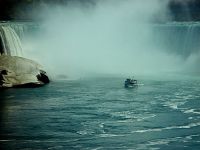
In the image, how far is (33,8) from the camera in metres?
94.1

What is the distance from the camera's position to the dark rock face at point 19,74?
159ft

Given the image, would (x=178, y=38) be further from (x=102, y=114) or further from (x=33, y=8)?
(x=102, y=114)

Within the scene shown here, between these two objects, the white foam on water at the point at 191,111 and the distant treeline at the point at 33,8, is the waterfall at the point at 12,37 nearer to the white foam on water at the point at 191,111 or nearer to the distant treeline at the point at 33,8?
the distant treeline at the point at 33,8

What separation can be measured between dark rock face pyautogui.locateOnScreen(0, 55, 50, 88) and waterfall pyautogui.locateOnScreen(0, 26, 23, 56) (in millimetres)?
6590

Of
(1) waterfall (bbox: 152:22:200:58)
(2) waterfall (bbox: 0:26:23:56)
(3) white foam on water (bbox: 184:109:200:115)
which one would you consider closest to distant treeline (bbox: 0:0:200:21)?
(1) waterfall (bbox: 152:22:200:58)

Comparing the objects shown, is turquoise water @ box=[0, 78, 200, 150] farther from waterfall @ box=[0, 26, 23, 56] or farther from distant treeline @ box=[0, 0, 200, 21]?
distant treeline @ box=[0, 0, 200, 21]

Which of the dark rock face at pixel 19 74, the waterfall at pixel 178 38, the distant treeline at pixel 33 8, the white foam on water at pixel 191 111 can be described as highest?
the distant treeline at pixel 33 8

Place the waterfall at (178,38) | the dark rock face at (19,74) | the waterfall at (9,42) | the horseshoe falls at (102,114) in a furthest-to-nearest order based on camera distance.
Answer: the waterfall at (178,38) < the waterfall at (9,42) < the dark rock face at (19,74) < the horseshoe falls at (102,114)

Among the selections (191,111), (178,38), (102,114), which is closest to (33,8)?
(178,38)

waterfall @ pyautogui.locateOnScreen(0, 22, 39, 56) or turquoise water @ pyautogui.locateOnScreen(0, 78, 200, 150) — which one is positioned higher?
waterfall @ pyautogui.locateOnScreen(0, 22, 39, 56)

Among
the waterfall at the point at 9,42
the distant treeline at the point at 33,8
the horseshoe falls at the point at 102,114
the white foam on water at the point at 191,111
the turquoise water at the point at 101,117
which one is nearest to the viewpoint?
the turquoise water at the point at 101,117

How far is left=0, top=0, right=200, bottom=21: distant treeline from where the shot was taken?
88062 millimetres

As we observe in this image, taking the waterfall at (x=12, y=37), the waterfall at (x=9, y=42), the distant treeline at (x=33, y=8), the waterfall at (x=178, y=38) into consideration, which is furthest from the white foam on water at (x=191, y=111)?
the distant treeline at (x=33, y=8)

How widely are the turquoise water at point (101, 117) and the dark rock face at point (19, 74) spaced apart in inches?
54.2
